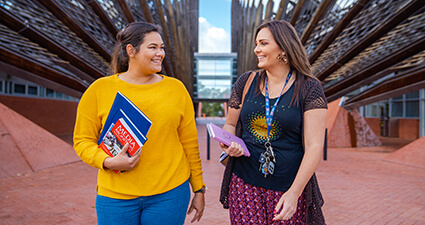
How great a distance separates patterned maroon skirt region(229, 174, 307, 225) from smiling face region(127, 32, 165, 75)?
2.70 ft

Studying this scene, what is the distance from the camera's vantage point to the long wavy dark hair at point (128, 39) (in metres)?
1.75

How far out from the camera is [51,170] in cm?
729

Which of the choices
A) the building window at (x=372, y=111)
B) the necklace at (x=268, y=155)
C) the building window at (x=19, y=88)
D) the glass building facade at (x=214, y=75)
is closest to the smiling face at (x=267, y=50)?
the necklace at (x=268, y=155)

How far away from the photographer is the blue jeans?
5.22 ft

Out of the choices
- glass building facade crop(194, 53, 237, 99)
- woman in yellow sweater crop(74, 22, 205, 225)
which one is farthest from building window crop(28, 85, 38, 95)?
glass building facade crop(194, 53, 237, 99)

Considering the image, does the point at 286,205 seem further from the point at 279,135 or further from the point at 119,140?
the point at 119,140

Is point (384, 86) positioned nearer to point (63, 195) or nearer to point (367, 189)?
point (367, 189)

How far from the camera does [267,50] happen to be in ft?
5.61

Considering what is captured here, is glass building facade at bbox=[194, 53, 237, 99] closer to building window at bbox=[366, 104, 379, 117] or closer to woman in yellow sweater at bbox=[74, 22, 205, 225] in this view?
building window at bbox=[366, 104, 379, 117]

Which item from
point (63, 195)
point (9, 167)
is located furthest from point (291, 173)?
point (9, 167)

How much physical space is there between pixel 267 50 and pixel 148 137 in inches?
31.7

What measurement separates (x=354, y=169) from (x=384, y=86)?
5.01m

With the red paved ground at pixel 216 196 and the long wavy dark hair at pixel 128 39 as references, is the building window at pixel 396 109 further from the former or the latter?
the long wavy dark hair at pixel 128 39

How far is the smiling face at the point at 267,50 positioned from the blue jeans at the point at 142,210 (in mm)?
867
